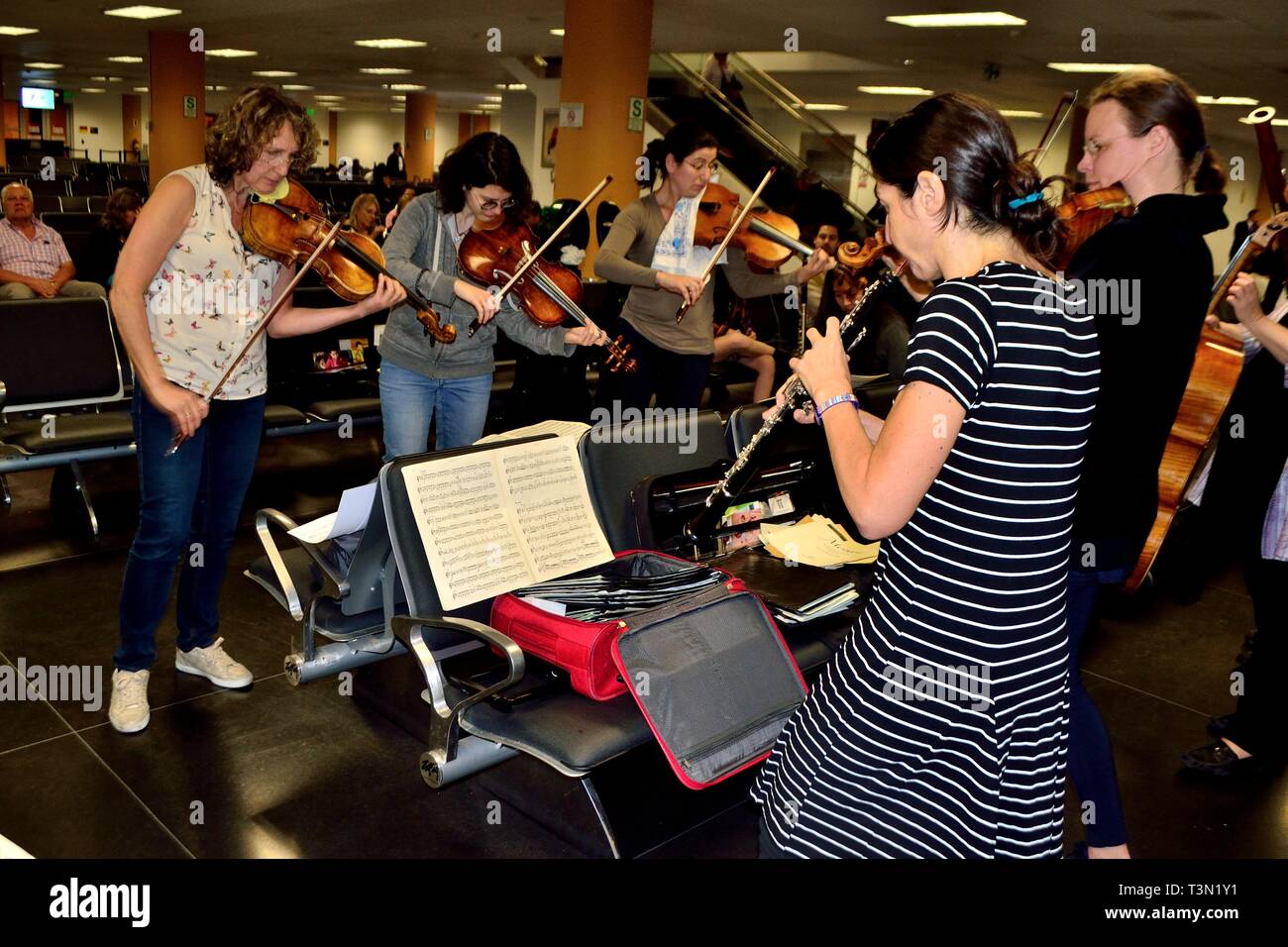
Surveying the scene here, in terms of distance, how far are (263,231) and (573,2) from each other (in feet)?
22.1

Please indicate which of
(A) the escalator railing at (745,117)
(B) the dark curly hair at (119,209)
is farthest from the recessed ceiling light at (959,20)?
(B) the dark curly hair at (119,209)

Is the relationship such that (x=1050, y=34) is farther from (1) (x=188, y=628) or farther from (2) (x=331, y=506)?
(1) (x=188, y=628)

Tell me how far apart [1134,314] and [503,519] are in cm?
143

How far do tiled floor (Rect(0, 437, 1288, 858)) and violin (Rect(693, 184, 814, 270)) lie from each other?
6.87ft

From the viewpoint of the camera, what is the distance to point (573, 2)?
8734 mm

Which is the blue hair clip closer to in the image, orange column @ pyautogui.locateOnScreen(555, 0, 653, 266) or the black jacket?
the black jacket

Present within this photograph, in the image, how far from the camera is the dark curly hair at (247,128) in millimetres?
2547

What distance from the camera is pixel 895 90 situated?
16.6m

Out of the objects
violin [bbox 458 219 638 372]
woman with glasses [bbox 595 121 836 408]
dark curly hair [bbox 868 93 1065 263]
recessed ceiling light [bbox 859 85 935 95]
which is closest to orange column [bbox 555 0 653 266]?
woman with glasses [bbox 595 121 836 408]

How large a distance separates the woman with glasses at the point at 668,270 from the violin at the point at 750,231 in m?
0.17

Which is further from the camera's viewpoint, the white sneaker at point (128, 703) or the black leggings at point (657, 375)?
the black leggings at point (657, 375)

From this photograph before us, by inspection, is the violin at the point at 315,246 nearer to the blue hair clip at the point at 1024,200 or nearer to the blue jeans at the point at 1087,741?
the blue jeans at the point at 1087,741

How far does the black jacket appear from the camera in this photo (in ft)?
6.43

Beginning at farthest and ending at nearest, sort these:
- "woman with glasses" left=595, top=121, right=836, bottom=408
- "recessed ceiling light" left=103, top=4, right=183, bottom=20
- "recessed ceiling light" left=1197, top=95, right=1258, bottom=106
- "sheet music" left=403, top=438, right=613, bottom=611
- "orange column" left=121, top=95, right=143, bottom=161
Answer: "orange column" left=121, top=95, right=143, bottom=161 → "recessed ceiling light" left=1197, top=95, right=1258, bottom=106 → "recessed ceiling light" left=103, top=4, right=183, bottom=20 → "woman with glasses" left=595, top=121, right=836, bottom=408 → "sheet music" left=403, top=438, right=613, bottom=611
